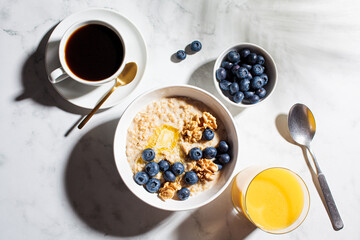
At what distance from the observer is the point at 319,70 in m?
1.21

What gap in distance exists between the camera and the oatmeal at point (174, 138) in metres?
0.99

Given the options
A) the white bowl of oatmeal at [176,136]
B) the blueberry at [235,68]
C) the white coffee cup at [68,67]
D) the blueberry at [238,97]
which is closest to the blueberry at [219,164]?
the white bowl of oatmeal at [176,136]

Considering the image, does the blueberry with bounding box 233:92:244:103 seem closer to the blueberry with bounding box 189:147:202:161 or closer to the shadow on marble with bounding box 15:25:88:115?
the blueberry with bounding box 189:147:202:161

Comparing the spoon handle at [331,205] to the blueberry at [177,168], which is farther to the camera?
the spoon handle at [331,205]

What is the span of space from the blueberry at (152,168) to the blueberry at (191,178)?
100 millimetres

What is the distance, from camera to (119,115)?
109 centimetres

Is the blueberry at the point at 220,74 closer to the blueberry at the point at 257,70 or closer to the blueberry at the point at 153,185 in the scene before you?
the blueberry at the point at 257,70

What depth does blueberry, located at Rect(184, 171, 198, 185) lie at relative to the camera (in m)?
0.97

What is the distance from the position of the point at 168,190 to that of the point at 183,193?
49 millimetres

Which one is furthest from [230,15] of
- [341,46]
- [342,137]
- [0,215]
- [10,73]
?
[0,215]

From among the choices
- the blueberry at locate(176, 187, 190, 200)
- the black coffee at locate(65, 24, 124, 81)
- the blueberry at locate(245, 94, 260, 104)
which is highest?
the black coffee at locate(65, 24, 124, 81)

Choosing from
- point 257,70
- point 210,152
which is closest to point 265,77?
point 257,70

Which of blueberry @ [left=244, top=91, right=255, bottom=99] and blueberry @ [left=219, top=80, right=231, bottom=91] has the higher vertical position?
blueberry @ [left=219, top=80, right=231, bottom=91]

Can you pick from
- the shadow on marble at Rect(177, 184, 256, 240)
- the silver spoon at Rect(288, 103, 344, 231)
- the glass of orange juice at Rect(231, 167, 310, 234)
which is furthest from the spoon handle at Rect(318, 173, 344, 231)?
the shadow on marble at Rect(177, 184, 256, 240)
